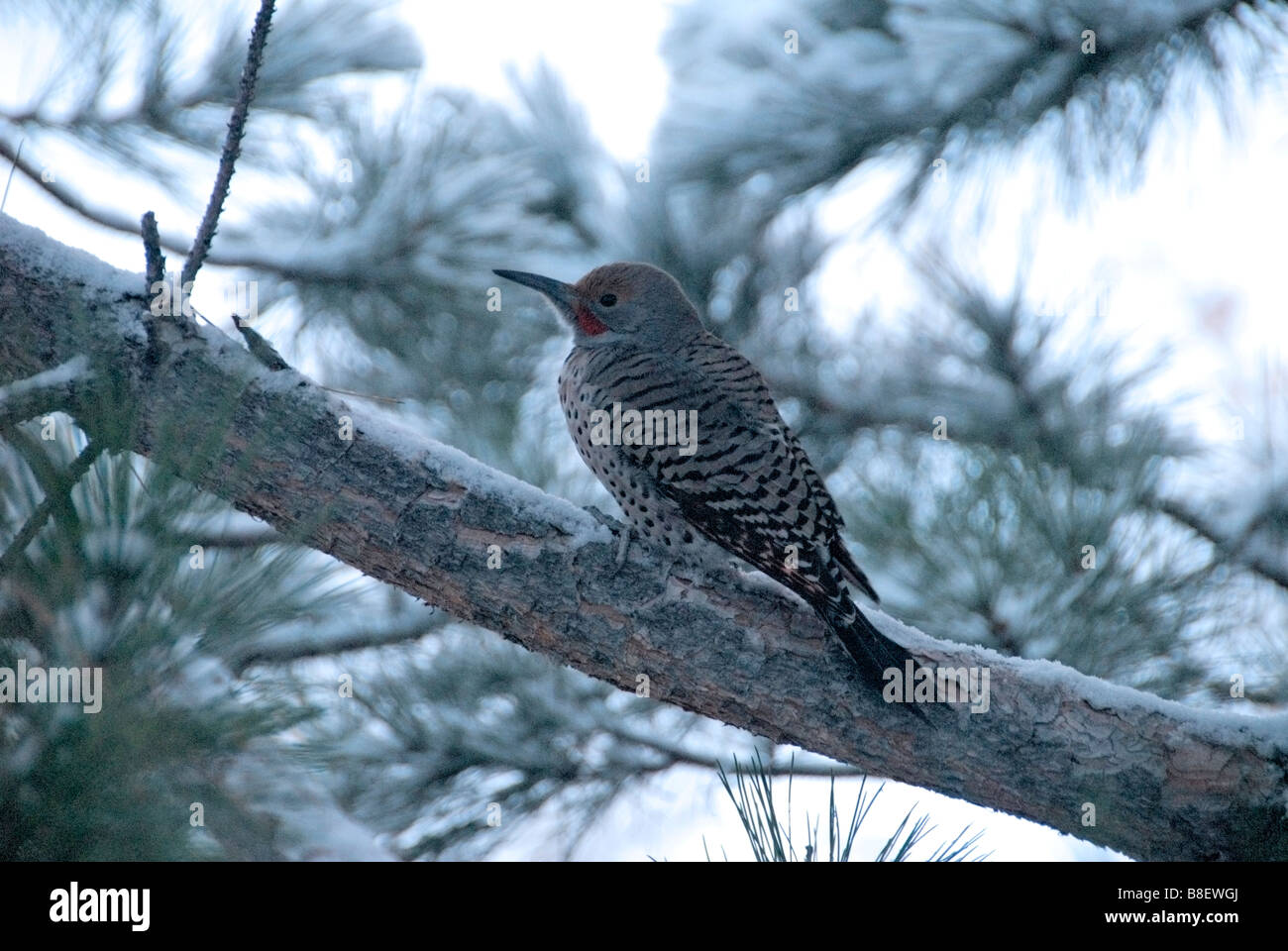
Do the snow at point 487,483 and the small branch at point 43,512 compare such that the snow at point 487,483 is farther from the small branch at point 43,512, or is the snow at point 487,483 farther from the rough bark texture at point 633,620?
the small branch at point 43,512

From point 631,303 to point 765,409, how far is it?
0.43 metres

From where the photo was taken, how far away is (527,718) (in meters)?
2.35

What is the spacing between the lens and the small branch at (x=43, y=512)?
896 mm

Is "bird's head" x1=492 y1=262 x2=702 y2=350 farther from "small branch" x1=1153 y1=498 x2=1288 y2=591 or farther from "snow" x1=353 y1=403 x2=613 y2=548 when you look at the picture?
"small branch" x1=1153 y1=498 x2=1288 y2=591

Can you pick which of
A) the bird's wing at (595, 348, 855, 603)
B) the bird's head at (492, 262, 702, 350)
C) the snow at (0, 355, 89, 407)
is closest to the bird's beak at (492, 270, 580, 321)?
the bird's head at (492, 262, 702, 350)

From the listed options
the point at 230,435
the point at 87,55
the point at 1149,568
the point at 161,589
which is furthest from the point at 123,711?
the point at 1149,568

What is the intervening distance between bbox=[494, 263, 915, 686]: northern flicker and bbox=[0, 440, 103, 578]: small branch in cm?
109

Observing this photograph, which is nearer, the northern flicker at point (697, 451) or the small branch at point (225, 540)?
the small branch at point (225, 540)

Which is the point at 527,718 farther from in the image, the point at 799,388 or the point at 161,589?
the point at 161,589

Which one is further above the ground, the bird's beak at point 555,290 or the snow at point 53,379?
the bird's beak at point 555,290

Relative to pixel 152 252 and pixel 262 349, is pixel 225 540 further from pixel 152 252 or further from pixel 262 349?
pixel 262 349

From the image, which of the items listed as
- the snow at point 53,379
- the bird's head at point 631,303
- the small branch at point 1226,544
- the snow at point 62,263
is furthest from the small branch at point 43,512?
the small branch at point 1226,544

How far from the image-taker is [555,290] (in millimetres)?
2420
